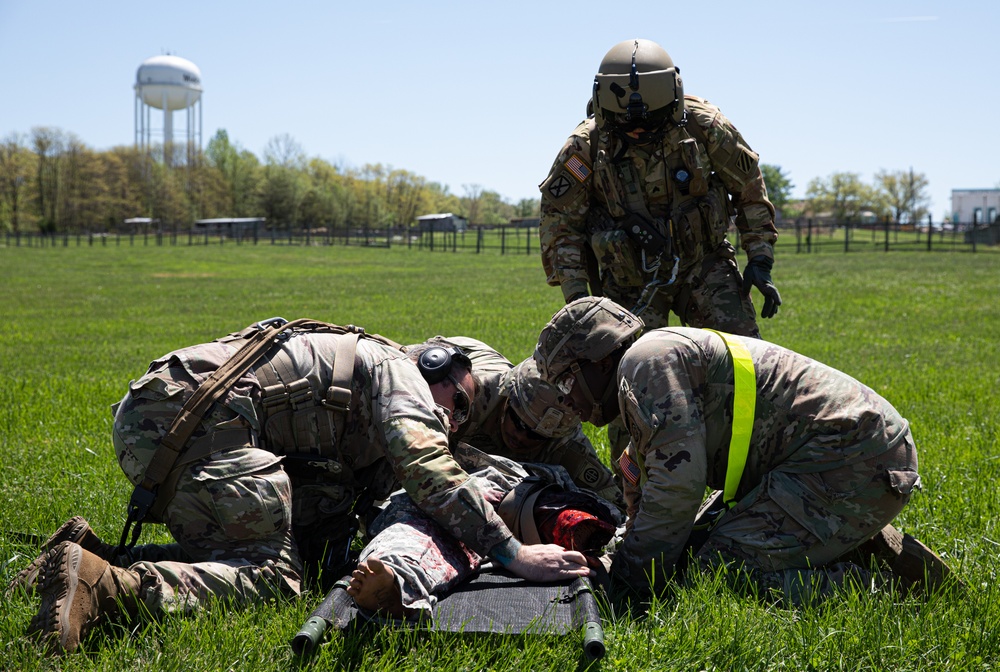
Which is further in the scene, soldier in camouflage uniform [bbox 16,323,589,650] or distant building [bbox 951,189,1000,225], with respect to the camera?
distant building [bbox 951,189,1000,225]

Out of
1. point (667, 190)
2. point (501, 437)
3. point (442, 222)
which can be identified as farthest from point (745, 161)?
point (442, 222)

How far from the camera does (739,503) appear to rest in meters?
3.66

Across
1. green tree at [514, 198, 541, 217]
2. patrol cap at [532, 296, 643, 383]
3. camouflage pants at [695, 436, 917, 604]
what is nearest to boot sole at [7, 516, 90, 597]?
patrol cap at [532, 296, 643, 383]

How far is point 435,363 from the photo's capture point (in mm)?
3980

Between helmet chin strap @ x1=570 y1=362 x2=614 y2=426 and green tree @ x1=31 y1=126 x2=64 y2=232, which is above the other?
green tree @ x1=31 y1=126 x2=64 y2=232

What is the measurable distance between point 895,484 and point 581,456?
1800 millimetres

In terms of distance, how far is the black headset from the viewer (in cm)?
397

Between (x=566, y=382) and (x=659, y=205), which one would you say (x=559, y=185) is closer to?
(x=659, y=205)

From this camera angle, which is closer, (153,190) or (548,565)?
(548,565)

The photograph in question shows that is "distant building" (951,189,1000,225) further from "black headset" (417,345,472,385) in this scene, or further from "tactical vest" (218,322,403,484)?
"tactical vest" (218,322,403,484)

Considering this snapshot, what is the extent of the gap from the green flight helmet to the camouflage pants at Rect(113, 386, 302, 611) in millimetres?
2929

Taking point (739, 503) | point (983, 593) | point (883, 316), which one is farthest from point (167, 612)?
point (883, 316)

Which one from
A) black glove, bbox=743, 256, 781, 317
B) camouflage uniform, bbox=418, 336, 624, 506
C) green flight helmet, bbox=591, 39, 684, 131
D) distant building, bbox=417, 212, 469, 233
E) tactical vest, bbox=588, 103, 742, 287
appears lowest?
camouflage uniform, bbox=418, 336, 624, 506

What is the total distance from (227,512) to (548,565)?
1.29 metres
